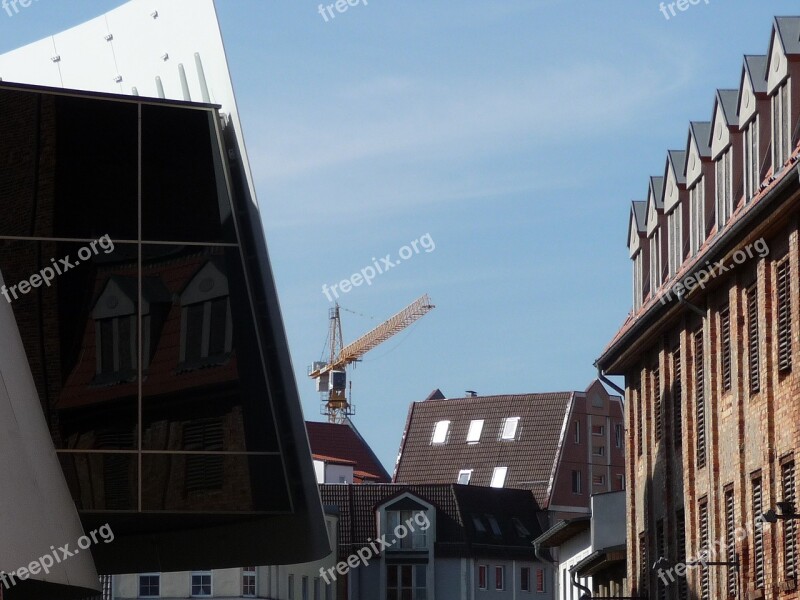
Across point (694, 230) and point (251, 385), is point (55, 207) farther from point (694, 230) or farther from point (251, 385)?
point (694, 230)

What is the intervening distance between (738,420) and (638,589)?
34.0 feet

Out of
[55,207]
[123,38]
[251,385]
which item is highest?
[123,38]

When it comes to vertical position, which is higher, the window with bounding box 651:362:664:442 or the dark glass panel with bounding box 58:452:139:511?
the window with bounding box 651:362:664:442

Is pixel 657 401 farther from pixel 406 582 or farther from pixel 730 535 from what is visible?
pixel 406 582

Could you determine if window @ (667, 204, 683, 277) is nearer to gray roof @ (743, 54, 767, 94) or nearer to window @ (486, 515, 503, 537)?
gray roof @ (743, 54, 767, 94)

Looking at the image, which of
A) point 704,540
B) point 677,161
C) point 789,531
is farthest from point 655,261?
point 789,531

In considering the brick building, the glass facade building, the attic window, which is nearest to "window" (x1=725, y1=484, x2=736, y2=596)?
the brick building

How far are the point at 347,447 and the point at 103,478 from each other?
76.2m

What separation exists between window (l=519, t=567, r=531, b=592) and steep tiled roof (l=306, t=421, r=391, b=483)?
17.4 meters

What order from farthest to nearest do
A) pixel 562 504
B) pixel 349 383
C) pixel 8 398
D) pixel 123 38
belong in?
pixel 349 383, pixel 562 504, pixel 123 38, pixel 8 398

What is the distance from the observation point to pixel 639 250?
38.9 metres

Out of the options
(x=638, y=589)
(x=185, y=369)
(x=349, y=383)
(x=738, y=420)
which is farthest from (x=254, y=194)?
(x=349, y=383)

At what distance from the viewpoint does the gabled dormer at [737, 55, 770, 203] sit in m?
28.3

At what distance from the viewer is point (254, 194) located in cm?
2889
